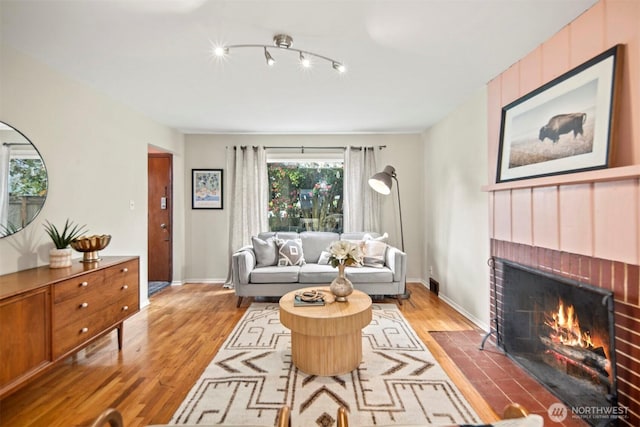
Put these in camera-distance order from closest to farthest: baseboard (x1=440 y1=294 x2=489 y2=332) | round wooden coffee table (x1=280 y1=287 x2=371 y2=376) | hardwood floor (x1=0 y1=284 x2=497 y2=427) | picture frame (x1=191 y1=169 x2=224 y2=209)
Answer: hardwood floor (x1=0 y1=284 x2=497 y2=427) → round wooden coffee table (x1=280 y1=287 x2=371 y2=376) → baseboard (x1=440 y1=294 x2=489 y2=332) → picture frame (x1=191 y1=169 x2=224 y2=209)

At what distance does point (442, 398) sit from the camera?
1.93 m

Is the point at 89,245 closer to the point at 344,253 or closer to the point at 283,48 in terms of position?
the point at 344,253

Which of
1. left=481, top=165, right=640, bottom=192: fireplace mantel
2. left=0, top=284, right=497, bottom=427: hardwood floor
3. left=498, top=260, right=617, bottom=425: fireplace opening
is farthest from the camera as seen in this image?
left=0, top=284, right=497, bottom=427: hardwood floor

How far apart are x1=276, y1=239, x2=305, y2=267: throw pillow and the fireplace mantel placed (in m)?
2.63

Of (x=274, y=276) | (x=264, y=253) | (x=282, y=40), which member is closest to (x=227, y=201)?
(x=264, y=253)

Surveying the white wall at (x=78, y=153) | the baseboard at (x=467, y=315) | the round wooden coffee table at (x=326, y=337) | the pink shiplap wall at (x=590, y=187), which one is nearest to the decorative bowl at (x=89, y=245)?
the white wall at (x=78, y=153)

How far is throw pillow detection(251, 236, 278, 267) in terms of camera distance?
4.02 metres

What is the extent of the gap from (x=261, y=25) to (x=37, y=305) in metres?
2.32

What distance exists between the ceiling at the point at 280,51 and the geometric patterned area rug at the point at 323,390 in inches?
97.8

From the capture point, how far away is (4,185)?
2135 millimetres

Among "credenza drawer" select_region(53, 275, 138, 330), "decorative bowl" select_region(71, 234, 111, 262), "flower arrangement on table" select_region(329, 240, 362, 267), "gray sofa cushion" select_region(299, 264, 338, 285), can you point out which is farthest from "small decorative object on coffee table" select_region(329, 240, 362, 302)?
"decorative bowl" select_region(71, 234, 111, 262)

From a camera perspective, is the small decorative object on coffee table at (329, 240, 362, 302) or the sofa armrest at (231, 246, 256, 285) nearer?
the small decorative object on coffee table at (329, 240, 362, 302)

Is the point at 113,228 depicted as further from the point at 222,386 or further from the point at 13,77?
the point at 222,386

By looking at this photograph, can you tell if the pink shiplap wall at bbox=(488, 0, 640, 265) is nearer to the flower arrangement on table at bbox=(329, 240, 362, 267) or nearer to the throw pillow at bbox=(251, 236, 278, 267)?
the flower arrangement on table at bbox=(329, 240, 362, 267)
